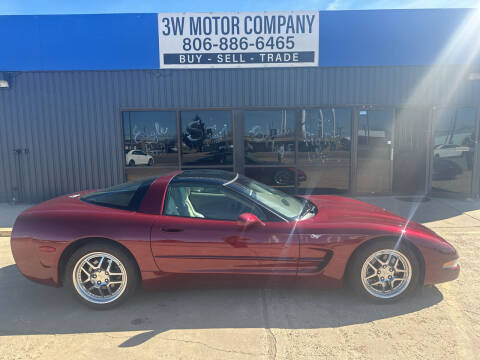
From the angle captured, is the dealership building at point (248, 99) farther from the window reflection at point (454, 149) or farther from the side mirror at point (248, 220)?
the side mirror at point (248, 220)

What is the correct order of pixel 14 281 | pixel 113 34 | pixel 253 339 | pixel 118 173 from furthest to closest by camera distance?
pixel 118 173 < pixel 113 34 < pixel 14 281 < pixel 253 339

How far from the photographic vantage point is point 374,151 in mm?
7930

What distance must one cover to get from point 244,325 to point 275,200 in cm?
132

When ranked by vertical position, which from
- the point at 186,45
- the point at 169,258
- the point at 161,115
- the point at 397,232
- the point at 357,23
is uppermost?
the point at 357,23

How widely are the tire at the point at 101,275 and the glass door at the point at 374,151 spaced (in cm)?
649

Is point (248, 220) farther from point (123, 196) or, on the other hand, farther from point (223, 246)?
point (123, 196)

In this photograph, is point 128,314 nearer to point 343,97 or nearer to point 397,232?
point 397,232

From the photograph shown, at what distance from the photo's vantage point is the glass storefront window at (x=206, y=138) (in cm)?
771

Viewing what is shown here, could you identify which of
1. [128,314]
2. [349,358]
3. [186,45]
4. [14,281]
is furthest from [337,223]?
[186,45]

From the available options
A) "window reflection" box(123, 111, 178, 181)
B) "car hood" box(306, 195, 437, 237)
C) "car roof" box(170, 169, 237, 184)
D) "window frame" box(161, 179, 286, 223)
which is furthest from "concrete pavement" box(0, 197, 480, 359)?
"window reflection" box(123, 111, 178, 181)

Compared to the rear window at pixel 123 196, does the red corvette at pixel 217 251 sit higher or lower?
lower

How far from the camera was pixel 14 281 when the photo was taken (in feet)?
12.0

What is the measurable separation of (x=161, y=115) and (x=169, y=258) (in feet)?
17.7

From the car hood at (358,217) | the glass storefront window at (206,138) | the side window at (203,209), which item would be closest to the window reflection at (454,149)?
the glass storefront window at (206,138)
